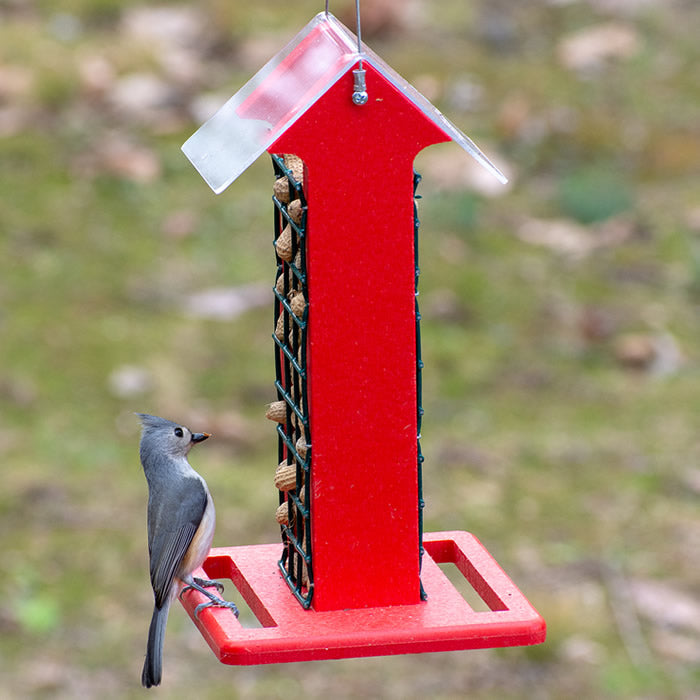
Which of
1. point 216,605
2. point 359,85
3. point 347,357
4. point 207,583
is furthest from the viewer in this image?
point 207,583

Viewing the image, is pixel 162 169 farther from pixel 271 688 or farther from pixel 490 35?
pixel 271 688

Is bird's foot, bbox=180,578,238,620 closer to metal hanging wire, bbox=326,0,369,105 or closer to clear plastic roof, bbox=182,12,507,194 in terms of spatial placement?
clear plastic roof, bbox=182,12,507,194

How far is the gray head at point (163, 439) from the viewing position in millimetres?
3215

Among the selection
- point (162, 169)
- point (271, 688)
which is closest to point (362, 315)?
point (271, 688)

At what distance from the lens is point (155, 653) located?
3.06 metres

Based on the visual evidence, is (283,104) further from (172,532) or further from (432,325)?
(432,325)

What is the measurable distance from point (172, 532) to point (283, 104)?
974 millimetres

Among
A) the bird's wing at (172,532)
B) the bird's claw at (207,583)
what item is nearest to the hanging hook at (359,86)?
the bird's wing at (172,532)

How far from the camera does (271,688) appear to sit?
561 centimetres

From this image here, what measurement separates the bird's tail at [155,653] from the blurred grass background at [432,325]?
2.45 metres

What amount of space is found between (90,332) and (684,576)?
3283mm

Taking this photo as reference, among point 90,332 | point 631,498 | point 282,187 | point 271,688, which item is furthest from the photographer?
point 90,332

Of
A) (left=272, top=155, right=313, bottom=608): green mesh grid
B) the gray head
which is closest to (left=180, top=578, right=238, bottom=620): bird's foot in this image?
(left=272, top=155, right=313, bottom=608): green mesh grid

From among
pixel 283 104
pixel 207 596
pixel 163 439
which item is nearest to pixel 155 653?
pixel 207 596
